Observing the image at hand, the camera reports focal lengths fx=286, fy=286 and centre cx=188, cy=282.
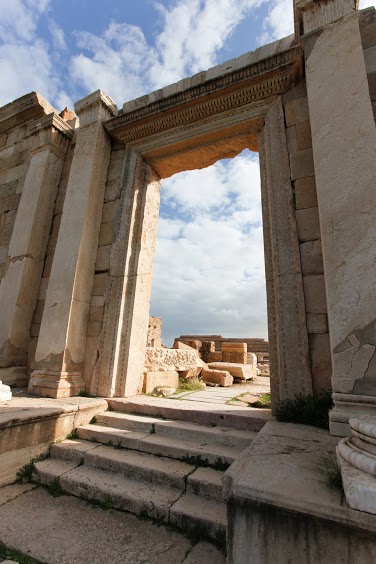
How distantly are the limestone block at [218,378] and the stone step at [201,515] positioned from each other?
4.50m

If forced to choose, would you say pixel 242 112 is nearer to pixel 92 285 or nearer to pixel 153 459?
pixel 92 285

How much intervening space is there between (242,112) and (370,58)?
59.5 inches

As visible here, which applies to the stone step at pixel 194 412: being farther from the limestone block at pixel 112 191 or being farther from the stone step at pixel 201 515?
the limestone block at pixel 112 191

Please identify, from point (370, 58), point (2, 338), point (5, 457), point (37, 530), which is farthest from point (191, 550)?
point (370, 58)

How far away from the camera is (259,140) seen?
3869 millimetres

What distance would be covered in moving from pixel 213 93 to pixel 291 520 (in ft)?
15.0

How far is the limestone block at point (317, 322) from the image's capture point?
2.83 meters

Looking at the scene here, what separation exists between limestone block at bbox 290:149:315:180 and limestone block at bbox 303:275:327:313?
1224 millimetres

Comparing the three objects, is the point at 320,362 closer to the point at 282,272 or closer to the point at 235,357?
the point at 282,272

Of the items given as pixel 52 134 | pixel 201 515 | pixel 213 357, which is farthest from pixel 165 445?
pixel 213 357

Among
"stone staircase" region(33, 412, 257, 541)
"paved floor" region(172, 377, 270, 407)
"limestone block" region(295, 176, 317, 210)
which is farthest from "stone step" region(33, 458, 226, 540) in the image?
"limestone block" region(295, 176, 317, 210)

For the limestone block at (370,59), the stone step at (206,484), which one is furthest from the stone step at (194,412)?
the limestone block at (370,59)

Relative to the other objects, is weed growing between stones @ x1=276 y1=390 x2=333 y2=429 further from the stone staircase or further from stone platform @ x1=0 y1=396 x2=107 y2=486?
stone platform @ x1=0 y1=396 x2=107 y2=486

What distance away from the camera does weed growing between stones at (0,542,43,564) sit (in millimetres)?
1624
